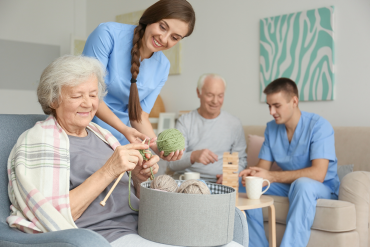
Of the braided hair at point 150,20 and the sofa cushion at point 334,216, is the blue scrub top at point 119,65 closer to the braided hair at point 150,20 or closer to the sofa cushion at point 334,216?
the braided hair at point 150,20

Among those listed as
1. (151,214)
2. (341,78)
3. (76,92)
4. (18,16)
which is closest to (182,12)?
(76,92)

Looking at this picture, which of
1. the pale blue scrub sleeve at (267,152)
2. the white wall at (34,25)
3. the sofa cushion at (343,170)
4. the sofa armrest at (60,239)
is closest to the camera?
the sofa armrest at (60,239)

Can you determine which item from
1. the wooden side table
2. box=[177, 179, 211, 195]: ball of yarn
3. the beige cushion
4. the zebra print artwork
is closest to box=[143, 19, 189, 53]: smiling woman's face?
box=[177, 179, 211, 195]: ball of yarn

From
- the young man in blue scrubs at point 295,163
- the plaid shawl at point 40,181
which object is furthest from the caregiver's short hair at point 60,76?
the young man in blue scrubs at point 295,163

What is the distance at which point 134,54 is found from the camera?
5.73 feet

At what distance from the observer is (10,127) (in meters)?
1.35

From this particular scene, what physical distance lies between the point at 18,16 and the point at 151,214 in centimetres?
474

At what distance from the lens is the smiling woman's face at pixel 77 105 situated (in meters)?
1.31

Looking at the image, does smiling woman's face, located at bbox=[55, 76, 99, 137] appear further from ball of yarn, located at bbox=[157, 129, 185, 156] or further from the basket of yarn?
the basket of yarn

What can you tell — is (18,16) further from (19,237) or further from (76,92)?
(19,237)

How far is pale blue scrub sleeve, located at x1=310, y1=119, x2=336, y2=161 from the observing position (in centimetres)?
238

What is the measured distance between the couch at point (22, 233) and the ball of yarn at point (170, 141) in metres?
0.34

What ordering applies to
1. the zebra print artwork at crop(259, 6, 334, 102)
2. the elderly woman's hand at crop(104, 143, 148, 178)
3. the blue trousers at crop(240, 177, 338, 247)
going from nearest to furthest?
the elderly woman's hand at crop(104, 143, 148, 178) < the blue trousers at crop(240, 177, 338, 247) < the zebra print artwork at crop(259, 6, 334, 102)

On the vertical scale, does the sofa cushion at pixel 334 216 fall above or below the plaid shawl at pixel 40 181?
below
